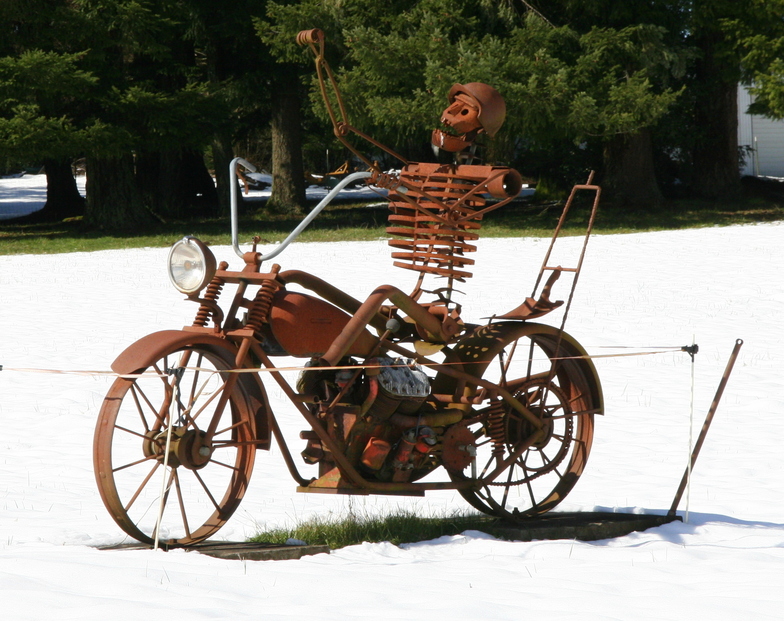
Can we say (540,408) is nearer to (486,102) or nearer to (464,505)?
(464,505)

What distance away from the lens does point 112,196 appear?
22.2 m

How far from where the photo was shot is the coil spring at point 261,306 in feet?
13.7

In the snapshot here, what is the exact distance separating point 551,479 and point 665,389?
266 centimetres

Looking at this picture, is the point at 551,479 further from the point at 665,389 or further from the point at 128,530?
the point at 128,530

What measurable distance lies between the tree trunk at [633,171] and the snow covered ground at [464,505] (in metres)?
9.22

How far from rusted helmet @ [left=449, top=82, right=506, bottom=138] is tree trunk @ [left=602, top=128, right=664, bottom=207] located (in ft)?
61.0

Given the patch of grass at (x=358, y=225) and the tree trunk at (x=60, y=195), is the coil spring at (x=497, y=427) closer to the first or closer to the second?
the patch of grass at (x=358, y=225)

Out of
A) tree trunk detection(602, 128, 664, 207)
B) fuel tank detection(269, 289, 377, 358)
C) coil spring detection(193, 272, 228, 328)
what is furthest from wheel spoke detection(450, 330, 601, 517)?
tree trunk detection(602, 128, 664, 207)

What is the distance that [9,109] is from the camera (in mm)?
19531

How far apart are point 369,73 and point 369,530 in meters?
15.5

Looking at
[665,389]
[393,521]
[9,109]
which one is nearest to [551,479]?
[393,521]

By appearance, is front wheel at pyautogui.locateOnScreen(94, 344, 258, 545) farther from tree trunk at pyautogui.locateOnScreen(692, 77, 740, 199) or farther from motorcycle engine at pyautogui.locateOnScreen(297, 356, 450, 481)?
tree trunk at pyautogui.locateOnScreen(692, 77, 740, 199)

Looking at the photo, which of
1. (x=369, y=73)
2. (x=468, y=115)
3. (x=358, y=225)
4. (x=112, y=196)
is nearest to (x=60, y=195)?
(x=112, y=196)

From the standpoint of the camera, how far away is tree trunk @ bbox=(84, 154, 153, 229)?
72.2ft
